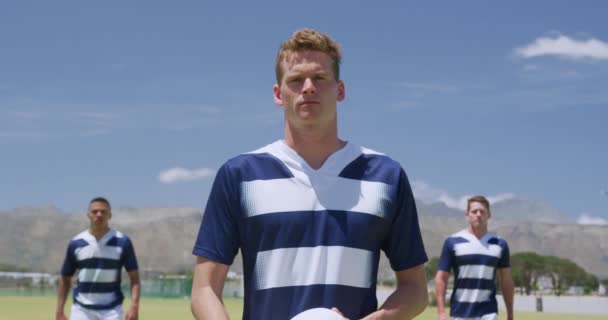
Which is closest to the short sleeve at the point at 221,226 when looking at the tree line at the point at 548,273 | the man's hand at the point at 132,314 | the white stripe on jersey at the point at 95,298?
the man's hand at the point at 132,314

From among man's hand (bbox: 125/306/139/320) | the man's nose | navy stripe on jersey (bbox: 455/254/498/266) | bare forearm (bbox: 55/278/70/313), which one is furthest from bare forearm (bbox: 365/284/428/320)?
bare forearm (bbox: 55/278/70/313)

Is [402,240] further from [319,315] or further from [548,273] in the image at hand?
[548,273]

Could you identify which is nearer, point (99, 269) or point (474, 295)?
point (474, 295)

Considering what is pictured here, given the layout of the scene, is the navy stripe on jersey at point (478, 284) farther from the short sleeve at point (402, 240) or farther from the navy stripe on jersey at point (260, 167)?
the navy stripe on jersey at point (260, 167)

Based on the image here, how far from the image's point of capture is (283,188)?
13.1ft

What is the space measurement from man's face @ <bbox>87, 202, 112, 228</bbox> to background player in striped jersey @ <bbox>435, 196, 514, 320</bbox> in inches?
179

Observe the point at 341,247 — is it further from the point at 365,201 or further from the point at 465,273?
the point at 465,273

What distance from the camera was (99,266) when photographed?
497 inches

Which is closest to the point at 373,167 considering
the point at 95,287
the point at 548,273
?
the point at 95,287

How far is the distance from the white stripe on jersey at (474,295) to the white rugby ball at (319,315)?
28.6 ft

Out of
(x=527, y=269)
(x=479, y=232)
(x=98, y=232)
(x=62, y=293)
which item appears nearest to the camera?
(x=479, y=232)

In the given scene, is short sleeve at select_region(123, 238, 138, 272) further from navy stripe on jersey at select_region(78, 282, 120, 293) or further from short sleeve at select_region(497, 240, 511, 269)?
short sleeve at select_region(497, 240, 511, 269)

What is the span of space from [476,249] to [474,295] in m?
0.66

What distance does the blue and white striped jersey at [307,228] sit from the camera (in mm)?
3916
